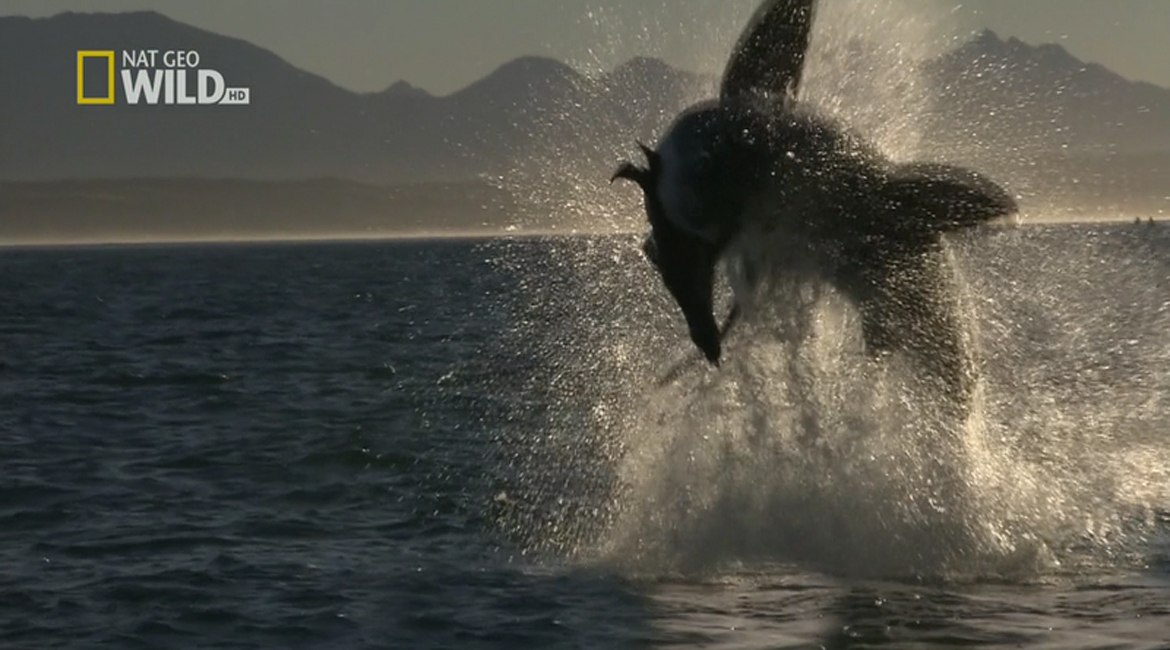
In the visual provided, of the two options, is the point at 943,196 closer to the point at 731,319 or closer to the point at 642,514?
the point at 731,319

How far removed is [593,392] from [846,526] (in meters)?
15.2

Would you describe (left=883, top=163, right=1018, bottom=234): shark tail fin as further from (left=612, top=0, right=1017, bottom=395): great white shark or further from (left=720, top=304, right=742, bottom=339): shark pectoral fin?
(left=720, top=304, right=742, bottom=339): shark pectoral fin

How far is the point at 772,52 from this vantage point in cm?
1508

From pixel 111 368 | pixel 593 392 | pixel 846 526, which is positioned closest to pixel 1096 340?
pixel 593 392

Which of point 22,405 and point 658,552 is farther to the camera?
point 22,405

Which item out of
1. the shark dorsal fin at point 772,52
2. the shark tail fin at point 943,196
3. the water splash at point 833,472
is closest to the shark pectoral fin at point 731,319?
the water splash at point 833,472

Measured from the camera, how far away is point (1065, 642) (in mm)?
13023

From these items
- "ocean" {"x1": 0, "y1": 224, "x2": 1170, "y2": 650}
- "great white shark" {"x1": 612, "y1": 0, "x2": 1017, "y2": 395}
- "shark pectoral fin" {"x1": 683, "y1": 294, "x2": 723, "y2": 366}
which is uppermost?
"great white shark" {"x1": 612, "y1": 0, "x2": 1017, "y2": 395}

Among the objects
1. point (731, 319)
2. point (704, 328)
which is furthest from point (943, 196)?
point (731, 319)

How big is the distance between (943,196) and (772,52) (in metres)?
1.72

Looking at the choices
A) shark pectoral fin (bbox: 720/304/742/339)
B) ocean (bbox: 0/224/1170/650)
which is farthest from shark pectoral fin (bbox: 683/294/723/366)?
ocean (bbox: 0/224/1170/650)

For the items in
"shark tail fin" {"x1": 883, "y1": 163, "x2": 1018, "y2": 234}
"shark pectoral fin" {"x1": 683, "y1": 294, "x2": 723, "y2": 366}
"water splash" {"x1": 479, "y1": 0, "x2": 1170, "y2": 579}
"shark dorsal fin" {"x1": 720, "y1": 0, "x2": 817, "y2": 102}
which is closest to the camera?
"shark tail fin" {"x1": 883, "y1": 163, "x2": 1018, "y2": 234}

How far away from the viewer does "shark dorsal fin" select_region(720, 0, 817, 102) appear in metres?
15.0

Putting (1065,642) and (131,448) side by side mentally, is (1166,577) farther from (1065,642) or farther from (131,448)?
(131,448)
